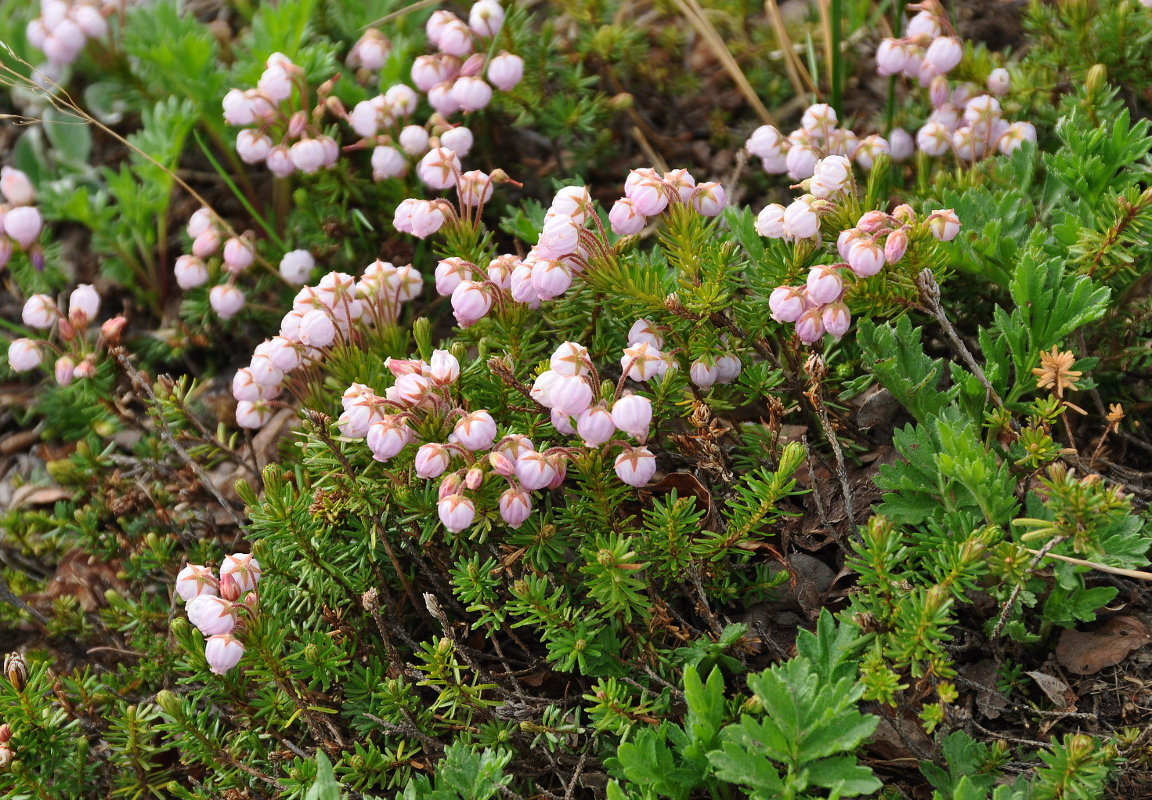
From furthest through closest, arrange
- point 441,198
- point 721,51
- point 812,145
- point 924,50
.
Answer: point 721,51
point 924,50
point 812,145
point 441,198

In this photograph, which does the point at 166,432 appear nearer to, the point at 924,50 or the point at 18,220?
the point at 18,220

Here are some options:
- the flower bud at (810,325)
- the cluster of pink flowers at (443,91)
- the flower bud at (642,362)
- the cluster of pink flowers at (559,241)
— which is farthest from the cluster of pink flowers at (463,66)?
the flower bud at (810,325)

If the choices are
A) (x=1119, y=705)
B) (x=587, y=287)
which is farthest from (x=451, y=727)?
(x=1119, y=705)

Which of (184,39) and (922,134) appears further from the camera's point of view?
(184,39)

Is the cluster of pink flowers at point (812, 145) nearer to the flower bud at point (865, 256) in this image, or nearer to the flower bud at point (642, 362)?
the flower bud at point (865, 256)

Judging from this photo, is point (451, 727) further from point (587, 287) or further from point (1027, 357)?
point (1027, 357)

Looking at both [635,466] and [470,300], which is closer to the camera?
[635,466]

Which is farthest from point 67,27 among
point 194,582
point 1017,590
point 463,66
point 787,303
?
point 1017,590

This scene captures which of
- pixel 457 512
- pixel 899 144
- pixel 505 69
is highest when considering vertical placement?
pixel 505 69
